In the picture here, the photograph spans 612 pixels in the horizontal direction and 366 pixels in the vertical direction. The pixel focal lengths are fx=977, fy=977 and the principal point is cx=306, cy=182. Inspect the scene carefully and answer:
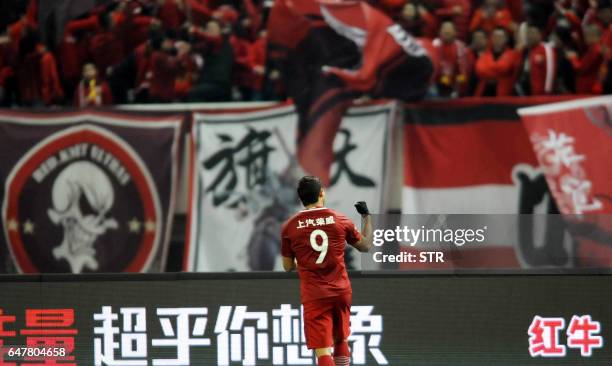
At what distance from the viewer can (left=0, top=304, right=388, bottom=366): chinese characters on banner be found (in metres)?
6.66

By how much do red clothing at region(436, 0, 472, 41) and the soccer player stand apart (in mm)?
5590

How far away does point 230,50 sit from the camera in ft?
35.8

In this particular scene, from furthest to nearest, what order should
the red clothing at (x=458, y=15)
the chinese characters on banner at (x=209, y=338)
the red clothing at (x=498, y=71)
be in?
the red clothing at (x=458, y=15)
the red clothing at (x=498, y=71)
the chinese characters on banner at (x=209, y=338)

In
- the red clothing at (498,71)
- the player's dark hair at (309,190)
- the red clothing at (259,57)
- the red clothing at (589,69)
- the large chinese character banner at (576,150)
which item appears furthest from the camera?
the red clothing at (259,57)

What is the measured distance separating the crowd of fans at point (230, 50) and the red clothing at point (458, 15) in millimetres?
11

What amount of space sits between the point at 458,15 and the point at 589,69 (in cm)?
151

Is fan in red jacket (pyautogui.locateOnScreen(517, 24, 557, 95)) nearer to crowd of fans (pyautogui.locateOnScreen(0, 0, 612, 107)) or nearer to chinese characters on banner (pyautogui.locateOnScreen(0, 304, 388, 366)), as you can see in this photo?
crowd of fans (pyautogui.locateOnScreen(0, 0, 612, 107))

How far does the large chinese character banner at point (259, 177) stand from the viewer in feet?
34.6

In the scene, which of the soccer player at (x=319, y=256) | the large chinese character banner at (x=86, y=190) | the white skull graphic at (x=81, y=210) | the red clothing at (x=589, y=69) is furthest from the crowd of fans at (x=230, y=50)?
the soccer player at (x=319, y=256)

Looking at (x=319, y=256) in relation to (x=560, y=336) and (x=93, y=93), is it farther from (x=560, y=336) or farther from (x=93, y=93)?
(x=93, y=93)

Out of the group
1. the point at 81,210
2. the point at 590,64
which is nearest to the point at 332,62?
the point at 590,64

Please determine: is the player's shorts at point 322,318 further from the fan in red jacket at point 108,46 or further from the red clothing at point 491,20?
the fan in red jacket at point 108,46

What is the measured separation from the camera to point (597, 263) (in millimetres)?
6723

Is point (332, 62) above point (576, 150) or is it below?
above
